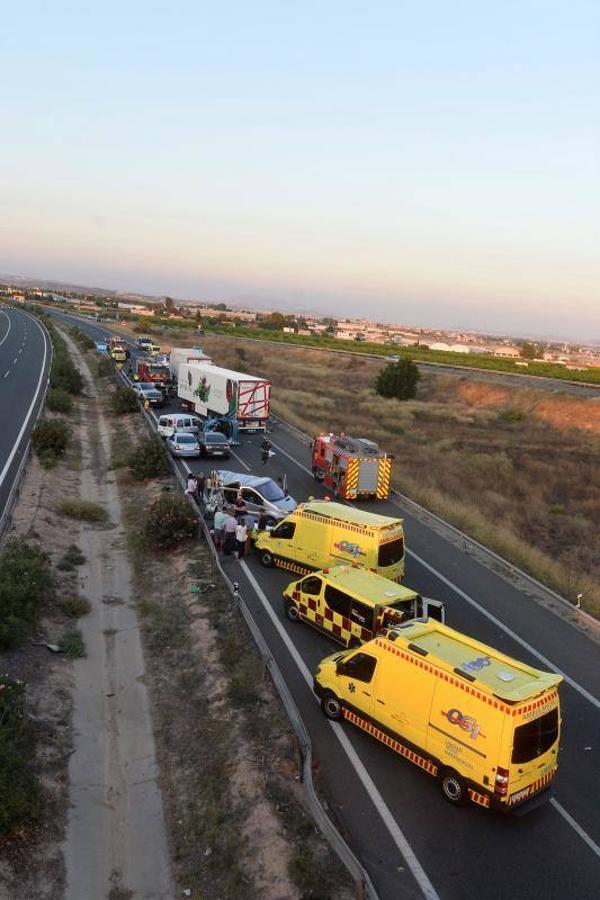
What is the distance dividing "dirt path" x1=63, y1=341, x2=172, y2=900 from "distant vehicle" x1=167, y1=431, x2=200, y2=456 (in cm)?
1255

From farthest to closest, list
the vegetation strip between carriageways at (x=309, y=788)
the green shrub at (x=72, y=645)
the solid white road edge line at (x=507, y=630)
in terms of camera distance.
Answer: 1. the green shrub at (x=72, y=645)
2. the solid white road edge line at (x=507, y=630)
3. the vegetation strip between carriageways at (x=309, y=788)

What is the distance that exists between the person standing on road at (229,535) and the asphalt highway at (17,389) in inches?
277

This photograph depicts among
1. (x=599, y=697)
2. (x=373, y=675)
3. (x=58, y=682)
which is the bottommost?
(x=58, y=682)

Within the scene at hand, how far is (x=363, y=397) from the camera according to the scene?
66.1 metres

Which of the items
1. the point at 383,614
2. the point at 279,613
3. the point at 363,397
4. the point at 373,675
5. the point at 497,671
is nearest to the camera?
the point at 497,671

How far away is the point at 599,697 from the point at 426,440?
110ft

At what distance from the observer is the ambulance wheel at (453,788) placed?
29.6ft

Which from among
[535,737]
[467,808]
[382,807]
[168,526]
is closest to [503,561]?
[168,526]

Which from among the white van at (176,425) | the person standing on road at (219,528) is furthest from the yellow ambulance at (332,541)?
the white van at (176,425)

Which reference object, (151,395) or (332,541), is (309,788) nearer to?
(332,541)

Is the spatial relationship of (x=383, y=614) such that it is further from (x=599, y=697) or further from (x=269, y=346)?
(x=269, y=346)

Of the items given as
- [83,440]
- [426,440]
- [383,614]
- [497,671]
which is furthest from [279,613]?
[426,440]

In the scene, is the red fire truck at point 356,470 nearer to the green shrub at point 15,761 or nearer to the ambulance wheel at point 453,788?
the green shrub at point 15,761

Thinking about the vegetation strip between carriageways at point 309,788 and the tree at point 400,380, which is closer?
the vegetation strip between carriageways at point 309,788
